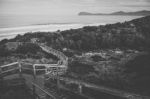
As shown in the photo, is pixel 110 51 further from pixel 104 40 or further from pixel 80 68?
pixel 80 68

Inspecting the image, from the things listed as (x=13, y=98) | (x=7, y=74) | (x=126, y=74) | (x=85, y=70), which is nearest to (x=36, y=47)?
(x=85, y=70)

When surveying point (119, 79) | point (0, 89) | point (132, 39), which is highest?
point (132, 39)

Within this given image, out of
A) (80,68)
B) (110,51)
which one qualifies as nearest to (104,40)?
(110,51)

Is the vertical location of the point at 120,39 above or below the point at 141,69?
above

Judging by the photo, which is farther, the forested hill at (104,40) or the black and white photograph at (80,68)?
the forested hill at (104,40)

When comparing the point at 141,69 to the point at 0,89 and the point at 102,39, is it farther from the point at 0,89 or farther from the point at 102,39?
the point at 102,39

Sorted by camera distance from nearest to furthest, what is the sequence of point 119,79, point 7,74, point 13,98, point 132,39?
point 13,98 < point 7,74 < point 119,79 < point 132,39

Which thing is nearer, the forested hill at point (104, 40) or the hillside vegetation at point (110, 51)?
the hillside vegetation at point (110, 51)

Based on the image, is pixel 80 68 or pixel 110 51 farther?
pixel 110 51

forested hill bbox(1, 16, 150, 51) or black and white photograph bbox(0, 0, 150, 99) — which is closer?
black and white photograph bbox(0, 0, 150, 99)

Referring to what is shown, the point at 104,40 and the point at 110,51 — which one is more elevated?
the point at 104,40

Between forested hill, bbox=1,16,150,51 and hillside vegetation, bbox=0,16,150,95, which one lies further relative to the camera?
forested hill, bbox=1,16,150,51
